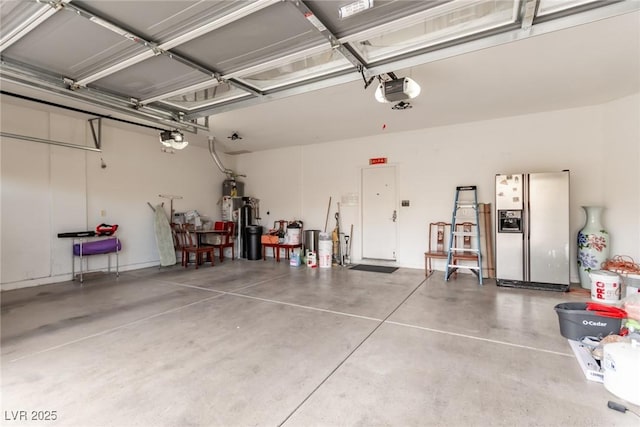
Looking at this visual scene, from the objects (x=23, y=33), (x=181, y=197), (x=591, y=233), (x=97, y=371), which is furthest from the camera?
(x=181, y=197)

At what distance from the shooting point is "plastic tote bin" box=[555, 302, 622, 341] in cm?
266

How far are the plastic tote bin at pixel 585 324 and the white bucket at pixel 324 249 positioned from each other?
428cm

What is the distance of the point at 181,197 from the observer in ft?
23.9

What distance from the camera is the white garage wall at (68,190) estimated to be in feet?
15.5

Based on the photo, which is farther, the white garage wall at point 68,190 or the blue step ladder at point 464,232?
the blue step ladder at point 464,232

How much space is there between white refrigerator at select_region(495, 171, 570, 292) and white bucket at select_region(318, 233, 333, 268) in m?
3.18

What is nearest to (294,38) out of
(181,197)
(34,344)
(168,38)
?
(168,38)

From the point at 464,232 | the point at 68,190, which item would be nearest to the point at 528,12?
the point at 464,232

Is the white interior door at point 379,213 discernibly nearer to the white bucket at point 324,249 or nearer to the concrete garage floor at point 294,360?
the white bucket at point 324,249

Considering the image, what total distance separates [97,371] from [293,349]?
1539mm

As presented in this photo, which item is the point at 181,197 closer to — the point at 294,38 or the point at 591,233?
the point at 294,38

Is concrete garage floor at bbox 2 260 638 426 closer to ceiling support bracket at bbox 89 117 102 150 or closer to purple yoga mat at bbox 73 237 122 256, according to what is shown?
purple yoga mat at bbox 73 237 122 256

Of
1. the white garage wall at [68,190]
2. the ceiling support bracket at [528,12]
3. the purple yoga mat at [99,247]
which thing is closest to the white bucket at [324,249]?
the white garage wall at [68,190]

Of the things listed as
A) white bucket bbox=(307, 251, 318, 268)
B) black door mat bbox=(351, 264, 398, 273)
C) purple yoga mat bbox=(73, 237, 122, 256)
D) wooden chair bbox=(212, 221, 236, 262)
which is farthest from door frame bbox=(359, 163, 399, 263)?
purple yoga mat bbox=(73, 237, 122, 256)
